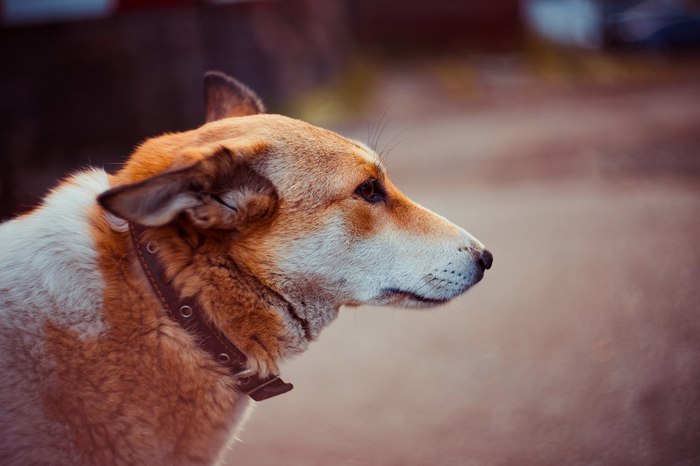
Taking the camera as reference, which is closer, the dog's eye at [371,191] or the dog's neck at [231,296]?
the dog's neck at [231,296]

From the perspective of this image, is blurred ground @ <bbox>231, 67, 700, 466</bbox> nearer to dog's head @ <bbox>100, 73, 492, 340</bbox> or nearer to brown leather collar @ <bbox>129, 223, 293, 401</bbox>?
dog's head @ <bbox>100, 73, 492, 340</bbox>

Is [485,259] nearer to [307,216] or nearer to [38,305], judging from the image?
[307,216]

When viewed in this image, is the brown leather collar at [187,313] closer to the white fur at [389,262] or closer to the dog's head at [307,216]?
the dog's head at [307,216]

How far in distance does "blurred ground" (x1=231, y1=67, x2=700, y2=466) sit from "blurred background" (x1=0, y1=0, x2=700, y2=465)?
17mm

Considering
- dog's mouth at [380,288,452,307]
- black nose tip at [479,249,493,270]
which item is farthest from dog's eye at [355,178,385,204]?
black nose tip at [479,249,493,270]

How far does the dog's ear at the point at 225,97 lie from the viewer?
3166 millimetres


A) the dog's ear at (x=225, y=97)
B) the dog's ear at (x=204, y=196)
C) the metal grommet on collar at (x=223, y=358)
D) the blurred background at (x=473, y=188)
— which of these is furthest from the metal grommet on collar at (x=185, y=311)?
the blurred background at (x=473, y=188)

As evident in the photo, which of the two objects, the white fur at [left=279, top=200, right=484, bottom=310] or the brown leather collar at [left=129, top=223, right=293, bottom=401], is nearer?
the brown leather collar at [left=129, top=223, right=293, bottom=401]

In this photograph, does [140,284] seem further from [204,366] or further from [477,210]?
[477,210]

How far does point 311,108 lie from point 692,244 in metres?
8.13


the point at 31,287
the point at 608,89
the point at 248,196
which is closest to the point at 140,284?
Result: the point at 31,287

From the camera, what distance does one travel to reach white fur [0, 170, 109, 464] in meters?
2.16

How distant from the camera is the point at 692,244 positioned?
6.16 meters

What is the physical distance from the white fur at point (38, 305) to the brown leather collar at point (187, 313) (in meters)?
0.18
